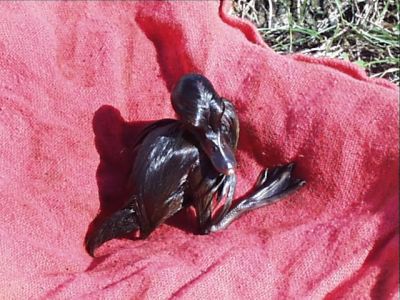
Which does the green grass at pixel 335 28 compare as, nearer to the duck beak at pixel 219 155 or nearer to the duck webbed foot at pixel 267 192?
the duck webbed foot at pixel 267 192

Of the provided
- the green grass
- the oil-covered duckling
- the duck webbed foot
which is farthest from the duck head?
Result: the green grass

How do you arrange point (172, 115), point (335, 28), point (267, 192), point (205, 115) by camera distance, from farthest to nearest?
point (335, 28) < point (172, 115) < point (267, 192) < point (205, 115)

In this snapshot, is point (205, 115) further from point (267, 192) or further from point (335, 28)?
point (335, 28)

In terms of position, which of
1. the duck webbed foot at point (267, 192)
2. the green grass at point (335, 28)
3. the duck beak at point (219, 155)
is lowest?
the duck webbed foot at point (267, 192)

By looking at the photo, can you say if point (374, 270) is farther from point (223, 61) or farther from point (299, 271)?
point (223, 61)

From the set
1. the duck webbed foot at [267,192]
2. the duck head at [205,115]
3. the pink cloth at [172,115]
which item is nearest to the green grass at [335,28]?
the pink cloth at [172,115]

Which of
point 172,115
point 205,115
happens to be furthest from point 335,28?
point 205,115

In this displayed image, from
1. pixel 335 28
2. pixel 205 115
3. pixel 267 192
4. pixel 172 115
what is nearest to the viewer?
pixel 205 115
